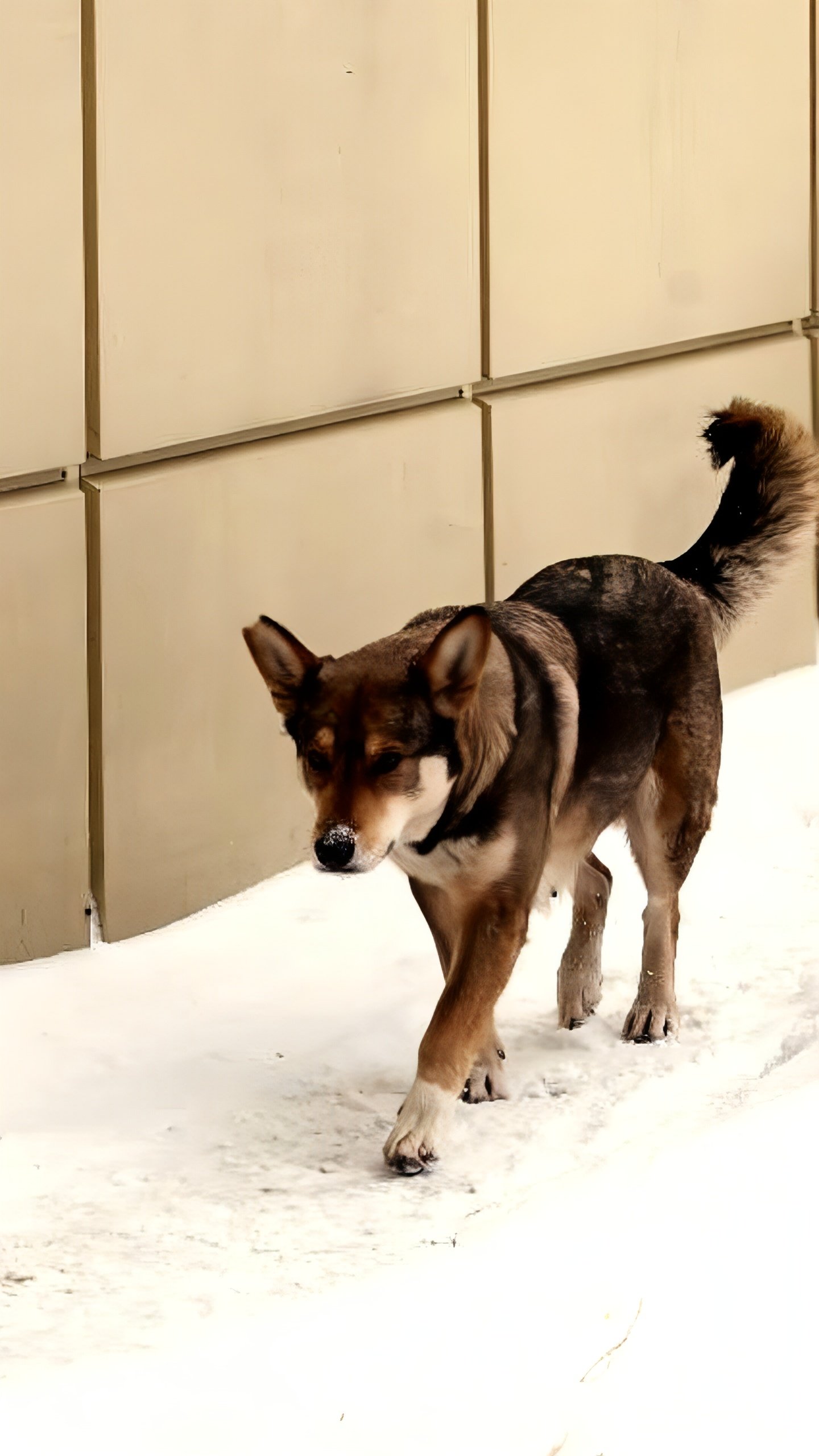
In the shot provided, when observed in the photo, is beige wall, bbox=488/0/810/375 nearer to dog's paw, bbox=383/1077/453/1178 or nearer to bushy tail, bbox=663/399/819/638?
bushy tail, bbox=663/399/819/638

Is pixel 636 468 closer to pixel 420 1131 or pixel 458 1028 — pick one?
pixel 458 1028

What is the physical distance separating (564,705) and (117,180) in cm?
210

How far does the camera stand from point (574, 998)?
6223mm

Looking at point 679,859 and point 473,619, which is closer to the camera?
point 473,619

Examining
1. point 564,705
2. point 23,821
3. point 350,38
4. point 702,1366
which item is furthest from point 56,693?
point 702,1366

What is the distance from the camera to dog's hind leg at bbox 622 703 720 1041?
6000mm

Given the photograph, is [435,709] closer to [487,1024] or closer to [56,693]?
[487,1024]

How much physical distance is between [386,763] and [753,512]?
185cm

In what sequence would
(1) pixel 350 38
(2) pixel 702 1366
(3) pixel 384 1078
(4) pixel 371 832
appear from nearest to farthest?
(2) pixel 702 1366 < (4) pixel 371 832 < (3) pixel 384 1078 < (1) pixel 350 38

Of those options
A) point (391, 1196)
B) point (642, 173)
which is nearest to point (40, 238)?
point (391, 1196)

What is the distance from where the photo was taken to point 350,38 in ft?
22.7

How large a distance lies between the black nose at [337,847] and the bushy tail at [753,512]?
5.92ft

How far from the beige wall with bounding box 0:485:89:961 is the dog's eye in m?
1.73

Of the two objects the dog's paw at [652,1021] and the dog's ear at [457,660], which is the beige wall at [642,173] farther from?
the dog's ear at [457,660]
